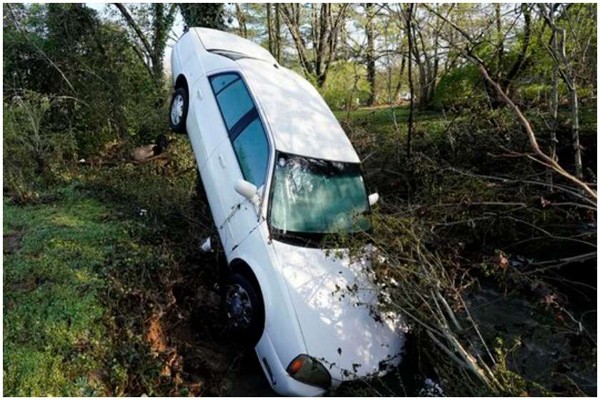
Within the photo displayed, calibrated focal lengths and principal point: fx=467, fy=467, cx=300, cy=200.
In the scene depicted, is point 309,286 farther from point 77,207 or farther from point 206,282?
point 77,207

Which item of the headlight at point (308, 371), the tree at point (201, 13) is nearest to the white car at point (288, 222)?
the headlight at point (308, 371)

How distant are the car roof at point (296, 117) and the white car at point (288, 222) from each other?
0.02m

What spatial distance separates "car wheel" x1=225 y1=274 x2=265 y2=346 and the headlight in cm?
55

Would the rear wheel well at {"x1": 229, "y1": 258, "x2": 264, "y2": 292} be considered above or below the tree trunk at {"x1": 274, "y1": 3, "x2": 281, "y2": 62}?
below

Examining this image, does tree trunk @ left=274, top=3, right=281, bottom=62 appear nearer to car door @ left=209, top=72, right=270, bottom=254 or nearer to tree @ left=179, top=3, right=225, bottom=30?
tree @ left=179, top=3, right=225, bottom=30

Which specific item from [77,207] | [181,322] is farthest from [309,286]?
[77,207]

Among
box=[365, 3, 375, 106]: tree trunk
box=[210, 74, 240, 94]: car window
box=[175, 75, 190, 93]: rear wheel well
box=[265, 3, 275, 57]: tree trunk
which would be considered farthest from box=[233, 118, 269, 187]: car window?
box=[265, 3, 275, 57]: tree trunk

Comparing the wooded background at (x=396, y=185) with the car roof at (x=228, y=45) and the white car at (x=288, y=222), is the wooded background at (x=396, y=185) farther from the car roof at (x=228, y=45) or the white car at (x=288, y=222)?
the car roof at (x=228, y=45)

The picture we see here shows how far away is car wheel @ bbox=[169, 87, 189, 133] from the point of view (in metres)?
6.77

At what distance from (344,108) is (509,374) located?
1036 cm

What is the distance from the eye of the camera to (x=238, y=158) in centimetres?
527

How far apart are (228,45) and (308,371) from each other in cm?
527

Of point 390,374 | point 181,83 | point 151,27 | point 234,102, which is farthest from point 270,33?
point 390,374

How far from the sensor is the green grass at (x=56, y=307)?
11.2 feet
